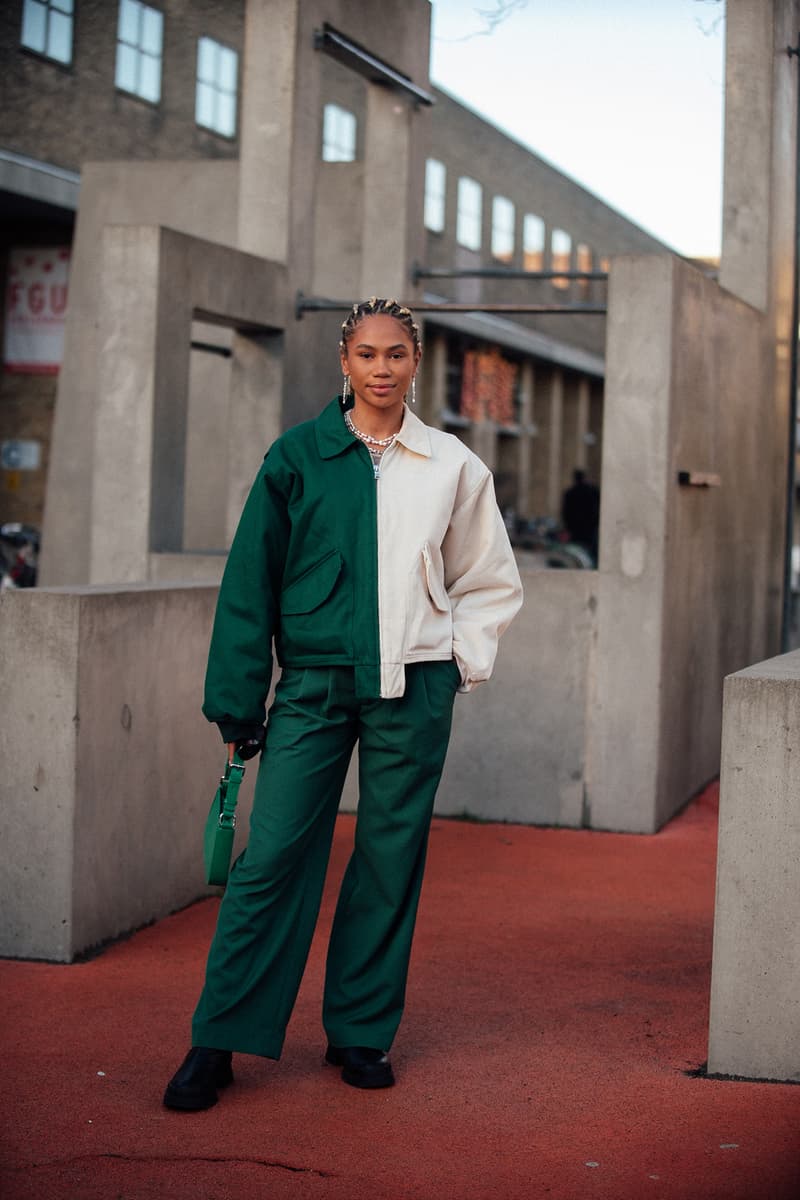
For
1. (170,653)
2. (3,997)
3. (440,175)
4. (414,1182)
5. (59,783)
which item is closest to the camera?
(414,1182)

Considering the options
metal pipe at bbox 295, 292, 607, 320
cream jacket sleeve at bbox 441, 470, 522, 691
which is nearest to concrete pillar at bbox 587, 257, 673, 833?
metal pipe at bbox 295, 292, 607, 320

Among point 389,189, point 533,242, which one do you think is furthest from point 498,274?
point 533,242

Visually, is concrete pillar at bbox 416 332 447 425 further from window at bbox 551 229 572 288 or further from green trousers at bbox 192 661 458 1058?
green trousers at bbox 192 661 458 1058

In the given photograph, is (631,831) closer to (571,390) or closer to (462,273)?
(462,273)

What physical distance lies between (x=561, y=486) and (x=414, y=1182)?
130ft

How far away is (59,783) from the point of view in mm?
5445

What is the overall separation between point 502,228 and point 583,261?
7.53 meters

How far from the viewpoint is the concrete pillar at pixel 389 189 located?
480 inches

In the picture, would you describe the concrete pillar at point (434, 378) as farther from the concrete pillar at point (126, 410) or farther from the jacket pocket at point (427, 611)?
the jacket pocket at point (427, 611)

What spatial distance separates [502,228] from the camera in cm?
3725

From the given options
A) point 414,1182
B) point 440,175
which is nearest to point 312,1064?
point 414,1182

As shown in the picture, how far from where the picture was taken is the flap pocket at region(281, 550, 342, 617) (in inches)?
161

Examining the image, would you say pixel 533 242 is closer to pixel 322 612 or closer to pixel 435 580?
pixel 435 580

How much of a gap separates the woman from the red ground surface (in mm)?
235
